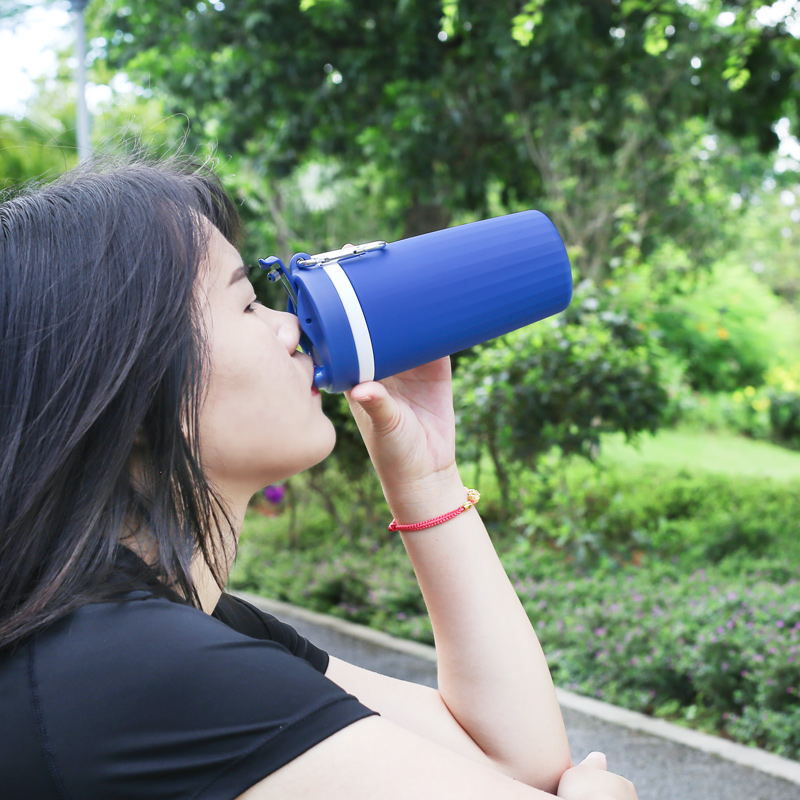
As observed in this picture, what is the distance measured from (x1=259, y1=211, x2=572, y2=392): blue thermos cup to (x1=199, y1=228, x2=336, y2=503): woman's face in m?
0.11

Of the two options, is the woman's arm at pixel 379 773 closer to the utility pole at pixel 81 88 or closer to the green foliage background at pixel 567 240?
the green foliage background at pixel 567 240

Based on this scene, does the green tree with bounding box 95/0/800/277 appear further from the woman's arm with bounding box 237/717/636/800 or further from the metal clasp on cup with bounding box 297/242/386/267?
the woman's arm with bounding box 237/717/636/800

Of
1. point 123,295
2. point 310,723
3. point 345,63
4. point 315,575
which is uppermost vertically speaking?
point 345,63

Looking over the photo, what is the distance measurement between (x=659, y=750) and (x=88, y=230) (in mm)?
3092

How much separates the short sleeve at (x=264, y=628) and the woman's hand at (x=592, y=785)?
1.49 feet

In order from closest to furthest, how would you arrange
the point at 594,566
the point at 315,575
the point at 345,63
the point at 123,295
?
the point at 123,295 → the point at 594,566 → the point at 315,575 → the point at 345,63

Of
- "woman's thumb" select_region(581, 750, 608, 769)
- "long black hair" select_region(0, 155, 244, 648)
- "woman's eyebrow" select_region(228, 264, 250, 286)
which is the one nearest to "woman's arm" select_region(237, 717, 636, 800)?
"long black hair" select_region(0, 155, 244, 648)

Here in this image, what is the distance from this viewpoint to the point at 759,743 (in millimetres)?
3260

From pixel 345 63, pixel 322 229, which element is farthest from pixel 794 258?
pixel 345 63

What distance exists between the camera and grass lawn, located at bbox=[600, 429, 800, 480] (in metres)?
11.1

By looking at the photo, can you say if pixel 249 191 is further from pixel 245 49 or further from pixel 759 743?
pixel 759 743

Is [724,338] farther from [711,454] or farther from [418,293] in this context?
[418,293]

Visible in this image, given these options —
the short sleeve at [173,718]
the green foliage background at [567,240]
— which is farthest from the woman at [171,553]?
the green foliage background at [567,240]

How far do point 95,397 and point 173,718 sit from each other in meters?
0.38
